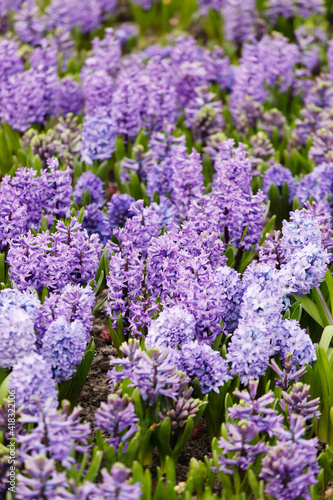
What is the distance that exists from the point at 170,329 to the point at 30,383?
Result: 714 mm

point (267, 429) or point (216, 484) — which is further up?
point (267, 429)

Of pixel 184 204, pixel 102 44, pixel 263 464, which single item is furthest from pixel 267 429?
pixel 102 44

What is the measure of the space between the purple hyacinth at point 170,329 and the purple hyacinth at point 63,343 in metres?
0.32

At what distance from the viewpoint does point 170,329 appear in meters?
3.09

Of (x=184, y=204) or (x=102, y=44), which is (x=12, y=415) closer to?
(x=184, y=204)

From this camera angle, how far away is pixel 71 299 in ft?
10.4

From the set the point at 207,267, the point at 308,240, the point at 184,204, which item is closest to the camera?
the point at 207,267

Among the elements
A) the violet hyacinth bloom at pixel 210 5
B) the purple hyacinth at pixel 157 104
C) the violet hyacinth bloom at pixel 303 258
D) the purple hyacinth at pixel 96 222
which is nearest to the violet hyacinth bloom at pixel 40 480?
the violet hyacinth bloom at pixel 303 258

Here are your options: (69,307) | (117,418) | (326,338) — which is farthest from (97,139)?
(117,418)

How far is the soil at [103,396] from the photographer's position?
3.23m

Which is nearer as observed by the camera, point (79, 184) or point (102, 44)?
point (79, 184)

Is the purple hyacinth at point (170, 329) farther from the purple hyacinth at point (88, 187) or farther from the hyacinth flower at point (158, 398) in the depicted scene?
the purple hyacinth at point (88, 187)

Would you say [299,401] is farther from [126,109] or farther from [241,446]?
[126,109]

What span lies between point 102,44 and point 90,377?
3.59 m
